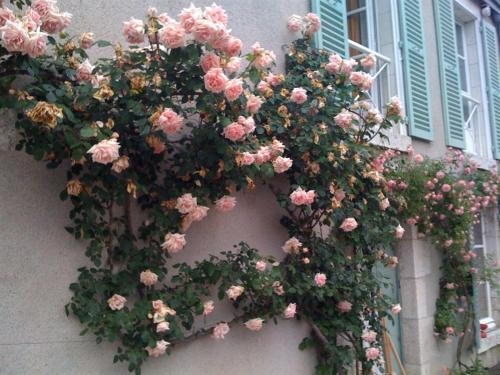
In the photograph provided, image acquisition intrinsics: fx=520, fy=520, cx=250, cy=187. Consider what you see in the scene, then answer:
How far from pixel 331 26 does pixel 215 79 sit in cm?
237

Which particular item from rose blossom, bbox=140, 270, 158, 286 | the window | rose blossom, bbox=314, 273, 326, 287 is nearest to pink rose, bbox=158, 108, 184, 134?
rose blossom, bbox=140, 270, 158, 286

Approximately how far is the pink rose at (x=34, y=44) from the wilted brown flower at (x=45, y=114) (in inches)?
8.1

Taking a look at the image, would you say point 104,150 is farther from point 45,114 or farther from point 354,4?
point 354,4

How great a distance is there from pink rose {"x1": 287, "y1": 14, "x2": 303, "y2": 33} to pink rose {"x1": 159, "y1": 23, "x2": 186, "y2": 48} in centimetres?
181

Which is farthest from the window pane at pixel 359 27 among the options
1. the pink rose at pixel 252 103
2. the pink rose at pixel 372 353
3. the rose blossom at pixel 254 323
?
the rose blossom at pixel 254 323

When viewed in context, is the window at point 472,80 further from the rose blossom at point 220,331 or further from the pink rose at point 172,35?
the pink rose at point 172,35

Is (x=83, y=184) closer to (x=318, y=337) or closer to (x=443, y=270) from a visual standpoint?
(x=318, y=337)

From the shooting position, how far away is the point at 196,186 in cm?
289

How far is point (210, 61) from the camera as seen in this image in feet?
8.04

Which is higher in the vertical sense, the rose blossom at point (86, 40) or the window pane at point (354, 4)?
the window pane at point (354, 4)

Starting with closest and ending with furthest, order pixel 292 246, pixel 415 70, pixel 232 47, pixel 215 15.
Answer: pixel 215 15, pixel 232 47, pixel 292 246, pixel 415 70

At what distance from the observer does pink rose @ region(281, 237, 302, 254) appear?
3.51 meters

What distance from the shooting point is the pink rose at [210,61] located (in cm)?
245

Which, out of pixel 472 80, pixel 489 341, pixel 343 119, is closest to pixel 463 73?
pixel 472 80
